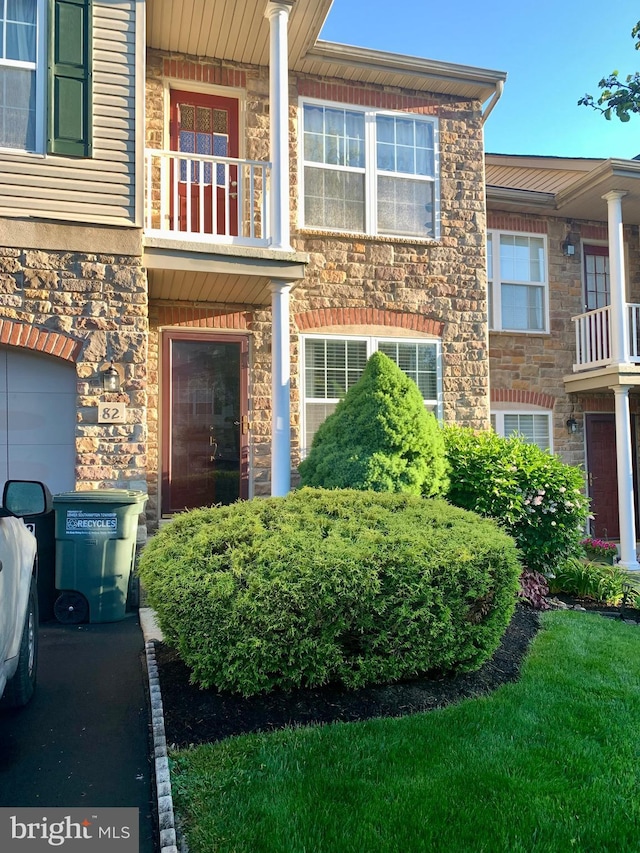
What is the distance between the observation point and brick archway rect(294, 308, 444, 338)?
27.9 feet

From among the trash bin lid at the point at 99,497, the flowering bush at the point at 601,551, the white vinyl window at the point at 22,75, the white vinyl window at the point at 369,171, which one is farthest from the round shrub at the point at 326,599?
the flowering bush at the point at 601,551

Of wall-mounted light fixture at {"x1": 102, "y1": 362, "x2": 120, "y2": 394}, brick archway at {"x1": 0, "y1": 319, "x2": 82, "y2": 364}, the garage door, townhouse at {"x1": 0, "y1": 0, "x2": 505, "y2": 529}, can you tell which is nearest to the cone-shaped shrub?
townhouse at {"x1": 0, "y1": 0, "x2": 505, "y2": 529}

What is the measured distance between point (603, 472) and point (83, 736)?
10.6m

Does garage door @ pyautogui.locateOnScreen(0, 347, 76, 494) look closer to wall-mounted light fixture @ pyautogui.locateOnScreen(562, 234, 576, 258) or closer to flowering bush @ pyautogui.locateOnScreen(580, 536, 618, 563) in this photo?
flowering bush @ pyautogui.locateOnScreen(580, 536, 618, 563)

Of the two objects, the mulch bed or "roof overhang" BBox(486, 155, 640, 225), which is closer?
the mulch bed

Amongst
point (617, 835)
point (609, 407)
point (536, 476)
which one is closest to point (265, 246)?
point (536, 476)

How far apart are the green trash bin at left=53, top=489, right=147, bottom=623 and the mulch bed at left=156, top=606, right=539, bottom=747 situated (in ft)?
6.18

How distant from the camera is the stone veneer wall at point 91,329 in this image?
6.43m

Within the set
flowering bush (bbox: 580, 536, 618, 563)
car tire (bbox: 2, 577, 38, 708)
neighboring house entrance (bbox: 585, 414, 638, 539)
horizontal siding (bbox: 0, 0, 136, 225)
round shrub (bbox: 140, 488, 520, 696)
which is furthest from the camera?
neighboring house entrance (bbox: 585, 414, 638, 539)

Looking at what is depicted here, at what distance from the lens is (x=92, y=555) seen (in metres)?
5.64

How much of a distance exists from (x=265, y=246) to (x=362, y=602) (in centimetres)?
515

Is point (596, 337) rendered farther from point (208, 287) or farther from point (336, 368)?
point (208, 287)

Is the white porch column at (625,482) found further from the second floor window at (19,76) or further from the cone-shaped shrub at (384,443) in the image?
the second floor window at (19,76)

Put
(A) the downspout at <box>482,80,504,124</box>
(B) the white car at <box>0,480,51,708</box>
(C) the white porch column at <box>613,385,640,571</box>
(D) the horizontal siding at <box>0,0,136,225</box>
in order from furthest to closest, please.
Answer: (C) the white porch column at <box>613,385,640,571</box>, (A) the downspout at <box>482,80,504,124</box>, (D) the horizontal siding at <box>0,0,136,225</box>, (B) the white car at <box>0,480,51,708</box>
